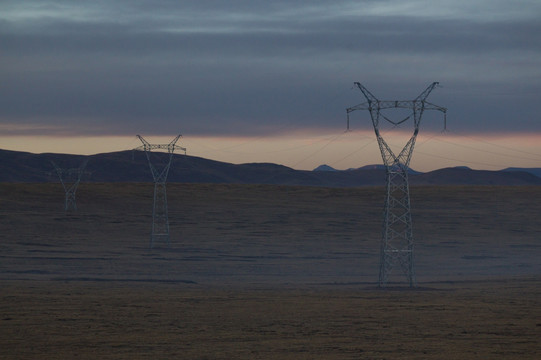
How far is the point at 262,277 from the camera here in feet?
163

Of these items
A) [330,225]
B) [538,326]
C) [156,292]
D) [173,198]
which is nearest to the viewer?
[538,326]

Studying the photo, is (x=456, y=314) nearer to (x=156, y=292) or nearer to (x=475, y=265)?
(x=156, y=292)

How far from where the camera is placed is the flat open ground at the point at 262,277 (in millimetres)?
22656

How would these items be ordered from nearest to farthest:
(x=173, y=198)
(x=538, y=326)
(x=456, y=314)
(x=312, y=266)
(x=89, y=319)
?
(x=538, y=326), (x=89, y=319), (x=456, y=314), (x=312, y=266), (x=173, y=198)

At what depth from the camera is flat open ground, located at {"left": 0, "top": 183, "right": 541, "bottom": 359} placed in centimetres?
2266

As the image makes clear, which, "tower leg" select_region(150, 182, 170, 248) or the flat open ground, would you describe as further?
"tower leg" select_region(150, 182, 170, 248)

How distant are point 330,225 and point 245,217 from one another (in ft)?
32.1

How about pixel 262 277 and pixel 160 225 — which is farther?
pixel 160 225

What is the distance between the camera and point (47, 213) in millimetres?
85312

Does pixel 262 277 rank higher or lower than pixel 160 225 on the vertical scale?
lower

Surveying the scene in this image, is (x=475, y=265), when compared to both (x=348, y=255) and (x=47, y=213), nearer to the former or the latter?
(x=348, y=255)

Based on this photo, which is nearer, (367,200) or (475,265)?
(475,265)

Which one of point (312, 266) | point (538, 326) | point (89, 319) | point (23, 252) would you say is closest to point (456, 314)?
point (538, 326)

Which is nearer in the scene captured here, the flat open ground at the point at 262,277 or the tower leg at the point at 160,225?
the flat open ground at the point at 262,277
